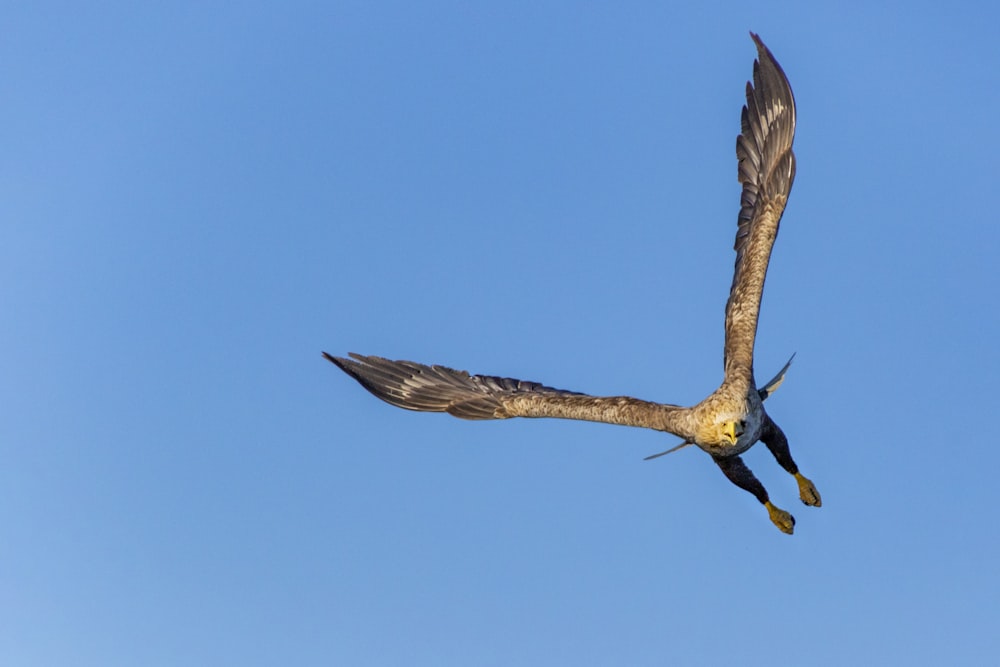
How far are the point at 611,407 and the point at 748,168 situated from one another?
14.4ft

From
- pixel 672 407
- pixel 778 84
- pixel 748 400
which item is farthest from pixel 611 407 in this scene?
→ pixel 778 84

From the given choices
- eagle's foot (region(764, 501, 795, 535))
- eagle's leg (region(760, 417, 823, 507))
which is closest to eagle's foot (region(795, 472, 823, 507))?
eagle's leg (region(760, 417, 823, 507))

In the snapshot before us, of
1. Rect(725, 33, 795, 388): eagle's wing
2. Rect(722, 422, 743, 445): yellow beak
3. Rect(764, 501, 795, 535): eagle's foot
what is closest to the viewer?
Rect(722, 422, 743, 445): yellow beak

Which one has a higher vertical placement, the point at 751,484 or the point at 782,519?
the point at 751,484

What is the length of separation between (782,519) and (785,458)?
80cm

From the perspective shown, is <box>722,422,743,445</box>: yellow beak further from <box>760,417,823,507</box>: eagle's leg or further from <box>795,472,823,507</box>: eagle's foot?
<box>795,472,823,507</box>: eagle's foot

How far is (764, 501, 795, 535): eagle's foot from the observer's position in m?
16.2

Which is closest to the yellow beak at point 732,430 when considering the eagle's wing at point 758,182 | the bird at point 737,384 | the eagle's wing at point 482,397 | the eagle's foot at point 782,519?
the bird at point 737,384

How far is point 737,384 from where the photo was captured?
14.7 m

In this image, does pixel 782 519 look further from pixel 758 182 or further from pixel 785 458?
pixel 758 182

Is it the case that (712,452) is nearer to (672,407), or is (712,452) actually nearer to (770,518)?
(672,407)

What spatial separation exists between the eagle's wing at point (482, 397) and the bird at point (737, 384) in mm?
15

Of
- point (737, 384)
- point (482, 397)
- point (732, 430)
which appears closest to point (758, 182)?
point (737, 384)

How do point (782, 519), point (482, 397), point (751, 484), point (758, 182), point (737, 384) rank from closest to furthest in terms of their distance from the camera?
point (737, 384), point (751, 484), point (782, 519), point (758, 182), point (482, 397)
